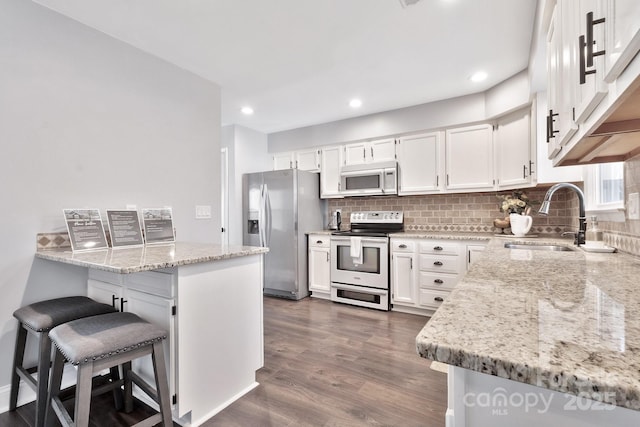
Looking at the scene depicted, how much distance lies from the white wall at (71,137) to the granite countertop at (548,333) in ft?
7.78

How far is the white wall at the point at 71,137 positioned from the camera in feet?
5.70

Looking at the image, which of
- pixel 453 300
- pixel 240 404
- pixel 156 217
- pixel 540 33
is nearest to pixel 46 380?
pixel 240 404

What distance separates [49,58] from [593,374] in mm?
2889

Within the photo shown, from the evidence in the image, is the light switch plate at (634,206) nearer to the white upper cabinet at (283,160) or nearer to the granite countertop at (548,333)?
the granite countertop at (548,333)

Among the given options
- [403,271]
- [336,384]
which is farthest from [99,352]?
[403,271]

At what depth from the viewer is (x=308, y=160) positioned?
4.38 meters

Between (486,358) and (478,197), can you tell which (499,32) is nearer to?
(478,197)

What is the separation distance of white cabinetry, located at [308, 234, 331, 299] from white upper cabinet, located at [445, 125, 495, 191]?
5.62ft

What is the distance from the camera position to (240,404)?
5.62ft

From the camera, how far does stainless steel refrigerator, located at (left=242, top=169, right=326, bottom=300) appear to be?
152 inches

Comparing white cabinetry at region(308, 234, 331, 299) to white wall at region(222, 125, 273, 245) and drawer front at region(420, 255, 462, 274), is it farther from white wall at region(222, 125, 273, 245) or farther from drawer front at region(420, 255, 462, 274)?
drawer front at region(420, 255, 462, 274)

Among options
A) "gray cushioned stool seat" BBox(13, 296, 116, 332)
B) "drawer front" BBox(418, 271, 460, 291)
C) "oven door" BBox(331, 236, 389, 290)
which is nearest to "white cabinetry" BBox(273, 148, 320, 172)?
"oven door" BBox(331, 236, 389, 290)

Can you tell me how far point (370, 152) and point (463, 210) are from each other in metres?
1.40

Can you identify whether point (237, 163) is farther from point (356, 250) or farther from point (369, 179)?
point (356, 250)
